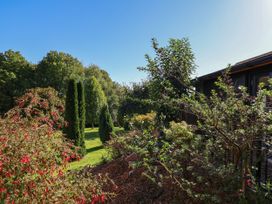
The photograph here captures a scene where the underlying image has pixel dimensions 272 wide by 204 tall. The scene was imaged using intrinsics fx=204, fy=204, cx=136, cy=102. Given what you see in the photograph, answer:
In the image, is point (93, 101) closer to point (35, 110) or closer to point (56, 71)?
point (56, 71)

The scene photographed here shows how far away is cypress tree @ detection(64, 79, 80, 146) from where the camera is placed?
965cm

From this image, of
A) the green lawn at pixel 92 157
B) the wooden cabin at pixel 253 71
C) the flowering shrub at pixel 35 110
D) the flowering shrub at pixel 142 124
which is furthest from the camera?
the green lawn at pixel 92 157

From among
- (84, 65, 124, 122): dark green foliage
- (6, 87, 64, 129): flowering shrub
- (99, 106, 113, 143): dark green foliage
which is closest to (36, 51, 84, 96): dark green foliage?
(84, 65, 124, 122): dark green foliage

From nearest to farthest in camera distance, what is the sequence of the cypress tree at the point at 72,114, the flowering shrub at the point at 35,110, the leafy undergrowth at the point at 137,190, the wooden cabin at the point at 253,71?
1. the leafy undergrowth at the point at 137,190
2. the wooden cabin at the point at 253,71
3. the flowering shrub at the point at 35,110
4. the cypress tree at the point at 72,114

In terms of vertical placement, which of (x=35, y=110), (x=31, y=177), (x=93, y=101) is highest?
(x=93, y=101)

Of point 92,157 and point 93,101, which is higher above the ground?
point 93,101

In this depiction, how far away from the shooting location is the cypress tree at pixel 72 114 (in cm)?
965

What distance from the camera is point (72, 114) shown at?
971 centimetres

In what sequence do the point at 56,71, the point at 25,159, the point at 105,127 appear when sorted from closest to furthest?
the point at 25,159
the point at 105,127
the point at 56,71

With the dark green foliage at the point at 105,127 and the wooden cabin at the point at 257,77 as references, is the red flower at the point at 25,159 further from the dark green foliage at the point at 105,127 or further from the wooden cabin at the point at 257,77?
the dark green foliage at the point at 105,127

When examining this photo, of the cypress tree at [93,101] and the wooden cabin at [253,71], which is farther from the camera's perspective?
the cypress tree at [93,101]

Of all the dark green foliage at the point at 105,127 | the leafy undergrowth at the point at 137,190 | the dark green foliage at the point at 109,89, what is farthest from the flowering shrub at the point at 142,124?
the dark green foliage at the point at 109,89

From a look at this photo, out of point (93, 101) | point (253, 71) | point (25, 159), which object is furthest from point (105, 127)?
point (93, 101)

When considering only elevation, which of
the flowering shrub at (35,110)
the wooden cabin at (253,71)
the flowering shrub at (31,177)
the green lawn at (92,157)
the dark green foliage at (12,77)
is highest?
the dark green foliage at (12,77)
